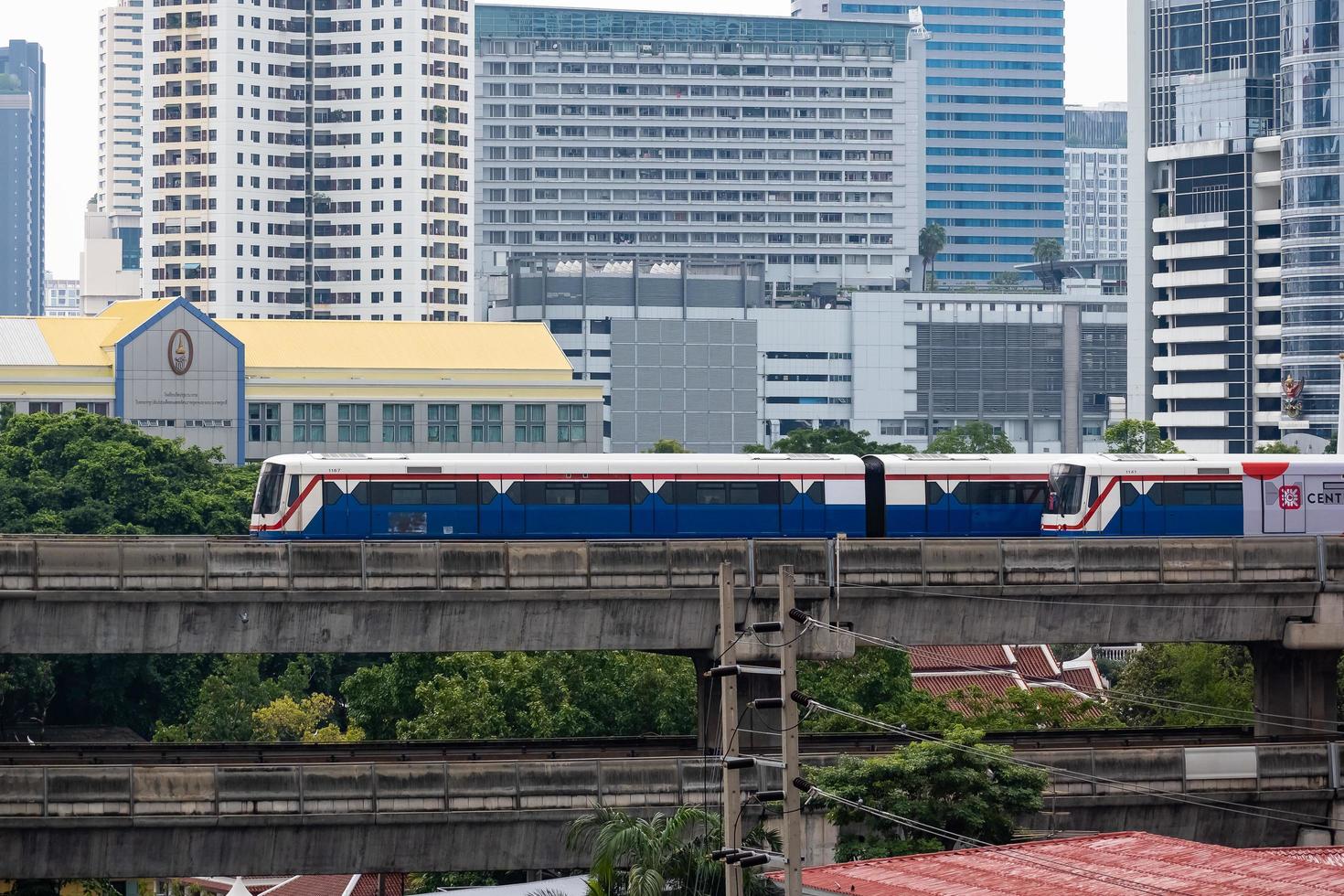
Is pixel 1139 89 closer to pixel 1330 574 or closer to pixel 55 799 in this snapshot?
pixel 1330 574

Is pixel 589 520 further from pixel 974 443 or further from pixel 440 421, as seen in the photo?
pixel 974 443

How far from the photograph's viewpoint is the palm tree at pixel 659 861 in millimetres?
32969

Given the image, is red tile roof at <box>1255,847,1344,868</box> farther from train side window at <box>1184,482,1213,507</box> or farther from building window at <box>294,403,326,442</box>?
building window at <box>294,403,326,442</box>

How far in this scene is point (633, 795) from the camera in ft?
133

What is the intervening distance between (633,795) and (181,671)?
152ft

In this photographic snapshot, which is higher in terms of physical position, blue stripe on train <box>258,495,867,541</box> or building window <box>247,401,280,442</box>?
building window <box>247,401,280,442</box>

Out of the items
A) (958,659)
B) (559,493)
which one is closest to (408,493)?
(559,493)

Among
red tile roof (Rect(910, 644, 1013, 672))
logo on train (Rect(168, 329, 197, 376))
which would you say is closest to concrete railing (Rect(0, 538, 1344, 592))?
red tile roof (Rect(910, 644, 1013, 672))

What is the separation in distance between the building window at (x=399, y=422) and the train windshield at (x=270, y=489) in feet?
293

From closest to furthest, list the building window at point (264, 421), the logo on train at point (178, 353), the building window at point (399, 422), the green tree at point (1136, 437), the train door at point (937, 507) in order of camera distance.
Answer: the train door at point (937, 507)
the logo on train at point (178, 353)
the building window at point (264, 421)
the building window at point (399, 422)
the green tree at point (1136, 437)

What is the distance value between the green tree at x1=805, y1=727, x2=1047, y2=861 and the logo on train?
106578 millimetres

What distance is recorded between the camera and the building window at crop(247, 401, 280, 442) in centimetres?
14312

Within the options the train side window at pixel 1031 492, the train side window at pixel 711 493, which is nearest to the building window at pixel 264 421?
the train side window at pixel 711 493

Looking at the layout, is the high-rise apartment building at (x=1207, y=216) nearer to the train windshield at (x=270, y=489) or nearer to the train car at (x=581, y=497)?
the train car at (x=581, y=497)
